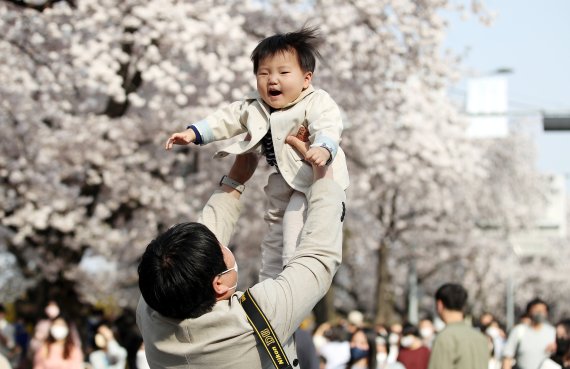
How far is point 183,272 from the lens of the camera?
2.98 metres

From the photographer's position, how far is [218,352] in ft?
10.2

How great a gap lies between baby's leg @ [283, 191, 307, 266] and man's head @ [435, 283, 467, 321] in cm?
294

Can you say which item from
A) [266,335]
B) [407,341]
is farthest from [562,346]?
[266,335]

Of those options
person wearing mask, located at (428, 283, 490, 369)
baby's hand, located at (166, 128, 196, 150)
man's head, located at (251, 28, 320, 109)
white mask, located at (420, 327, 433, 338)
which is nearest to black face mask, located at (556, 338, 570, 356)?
person wearing mask, located at (428, 283, 490, 369)

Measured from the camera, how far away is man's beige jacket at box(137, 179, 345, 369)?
3064mm

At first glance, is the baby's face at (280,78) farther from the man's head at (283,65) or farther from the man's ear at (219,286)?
the man's ear at (219,286)

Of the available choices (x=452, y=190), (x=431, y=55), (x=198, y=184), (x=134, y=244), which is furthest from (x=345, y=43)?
(x=452, y=190)

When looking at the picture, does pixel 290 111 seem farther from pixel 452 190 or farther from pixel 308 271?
pixel 452 190

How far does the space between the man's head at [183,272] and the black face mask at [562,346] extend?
3.78 m

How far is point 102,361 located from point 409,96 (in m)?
8.37

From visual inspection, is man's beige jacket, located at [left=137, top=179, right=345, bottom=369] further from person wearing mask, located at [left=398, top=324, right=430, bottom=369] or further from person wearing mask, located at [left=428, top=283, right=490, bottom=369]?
person wearing mask, located at [left=398, top=324, right=430, bottom=369]

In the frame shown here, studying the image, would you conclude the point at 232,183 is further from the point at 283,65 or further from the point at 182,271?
the point at 182,271

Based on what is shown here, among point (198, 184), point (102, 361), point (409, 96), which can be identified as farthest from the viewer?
point (198, 184)

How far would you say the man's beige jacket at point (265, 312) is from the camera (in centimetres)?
306
